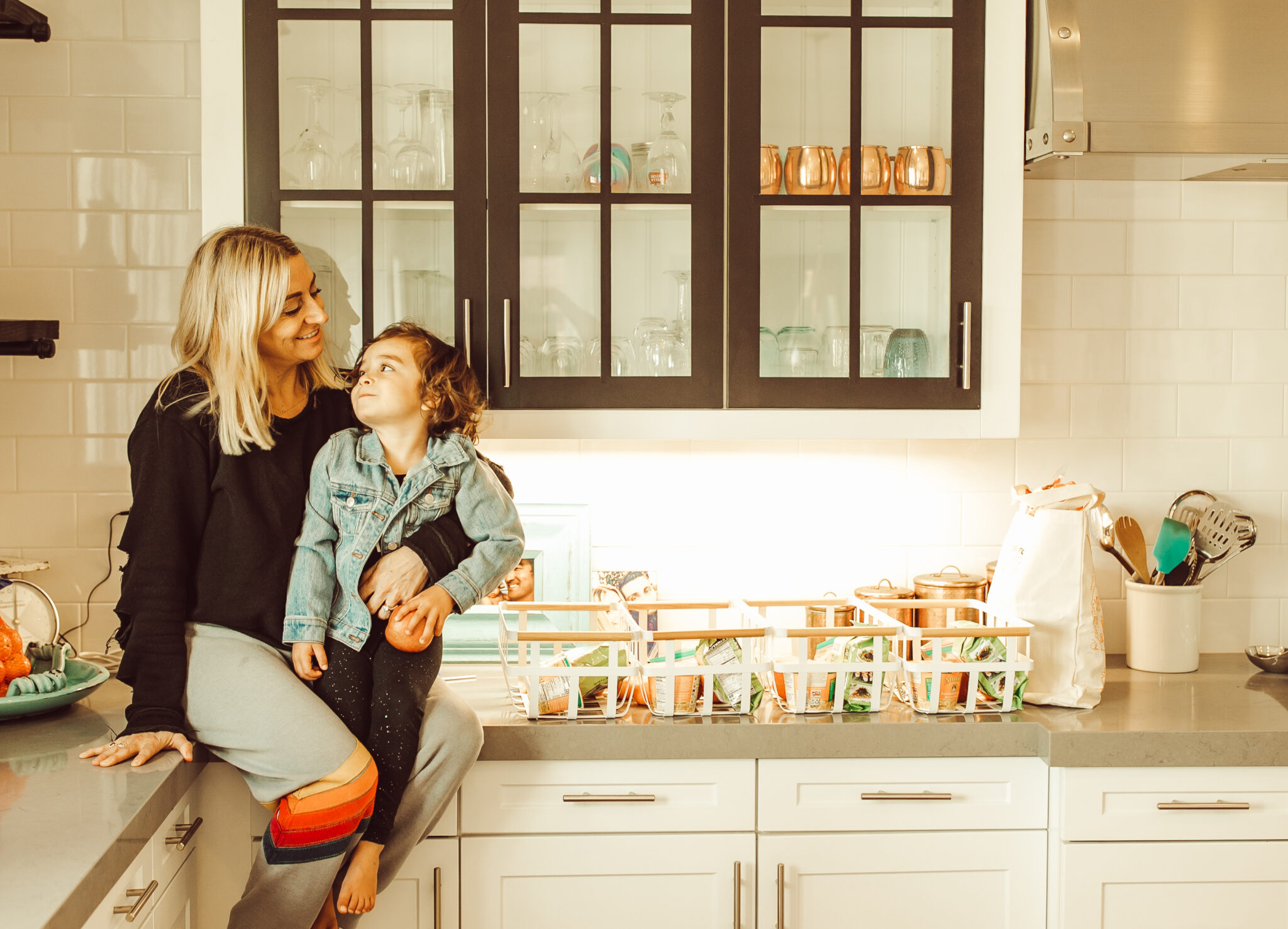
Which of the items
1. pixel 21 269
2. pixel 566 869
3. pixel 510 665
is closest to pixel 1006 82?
pixel 510 665

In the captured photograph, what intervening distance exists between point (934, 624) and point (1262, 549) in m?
0.83

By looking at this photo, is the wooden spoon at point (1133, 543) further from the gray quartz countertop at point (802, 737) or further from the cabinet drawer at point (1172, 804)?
the cabinet drawer at point (1172, 804)

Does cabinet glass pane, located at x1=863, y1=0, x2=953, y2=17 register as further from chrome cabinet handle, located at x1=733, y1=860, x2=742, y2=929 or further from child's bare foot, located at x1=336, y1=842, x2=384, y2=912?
child's bare foot, located at x1=336, y1=842, x2=384, y2=912

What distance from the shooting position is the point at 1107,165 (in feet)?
6.63

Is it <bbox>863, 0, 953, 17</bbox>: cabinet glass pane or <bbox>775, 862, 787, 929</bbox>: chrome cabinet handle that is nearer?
<bbox>775, 862, 787, 929</bbox>: chrome cabinet handle

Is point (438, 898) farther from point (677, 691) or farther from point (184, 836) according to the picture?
point (677, 691)

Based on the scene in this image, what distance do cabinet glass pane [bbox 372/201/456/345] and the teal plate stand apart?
769 mm

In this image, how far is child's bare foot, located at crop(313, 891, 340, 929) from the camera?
1.46 m

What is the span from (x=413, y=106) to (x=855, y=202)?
833mm

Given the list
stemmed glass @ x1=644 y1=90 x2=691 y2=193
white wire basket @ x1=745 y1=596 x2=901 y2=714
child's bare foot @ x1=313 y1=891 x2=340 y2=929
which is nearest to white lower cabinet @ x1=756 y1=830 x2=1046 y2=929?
Result: white wire basket @ x1=745 y1=596 x2=901 y2=714

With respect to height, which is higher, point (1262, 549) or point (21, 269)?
point (21, 269)

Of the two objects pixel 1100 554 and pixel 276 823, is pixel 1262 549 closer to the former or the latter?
pixel 1100 554

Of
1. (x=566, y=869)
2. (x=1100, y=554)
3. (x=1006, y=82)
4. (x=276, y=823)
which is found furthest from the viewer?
(x=1100, y=554)

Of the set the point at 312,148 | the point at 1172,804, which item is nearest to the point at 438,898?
the point at 1172,804
